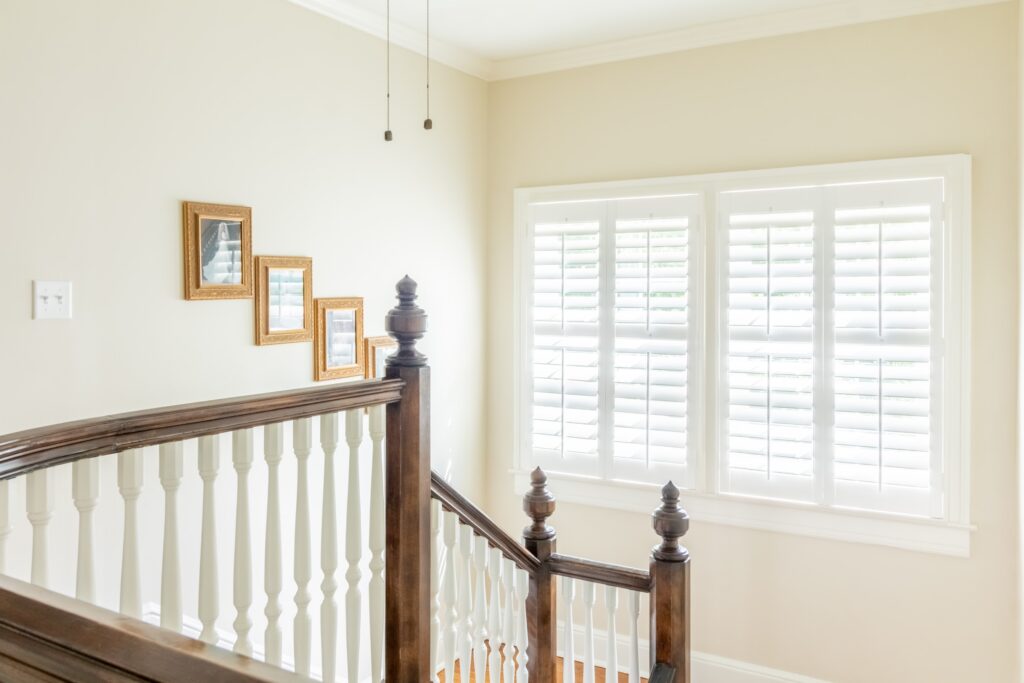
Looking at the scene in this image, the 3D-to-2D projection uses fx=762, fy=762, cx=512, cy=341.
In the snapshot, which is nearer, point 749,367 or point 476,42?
point 749,367

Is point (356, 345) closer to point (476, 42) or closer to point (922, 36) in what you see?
point (476, 42)

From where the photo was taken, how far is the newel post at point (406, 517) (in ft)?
5.49

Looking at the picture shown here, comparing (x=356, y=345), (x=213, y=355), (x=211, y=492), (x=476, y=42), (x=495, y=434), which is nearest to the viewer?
(x=211, y=492)

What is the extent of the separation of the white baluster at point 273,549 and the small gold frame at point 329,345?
1557 mm

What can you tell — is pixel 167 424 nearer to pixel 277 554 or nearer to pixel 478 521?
pixel 277 554

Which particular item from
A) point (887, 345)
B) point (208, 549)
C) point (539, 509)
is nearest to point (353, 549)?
point (208, 549)

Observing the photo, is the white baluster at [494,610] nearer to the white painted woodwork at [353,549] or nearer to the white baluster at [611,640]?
the white baluster at [611,640]

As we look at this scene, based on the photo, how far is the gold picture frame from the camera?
8.26 feet

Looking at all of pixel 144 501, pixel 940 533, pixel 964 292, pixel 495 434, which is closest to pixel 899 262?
pixel 964 292

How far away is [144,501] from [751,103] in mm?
2854

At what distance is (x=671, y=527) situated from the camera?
2.53 meters

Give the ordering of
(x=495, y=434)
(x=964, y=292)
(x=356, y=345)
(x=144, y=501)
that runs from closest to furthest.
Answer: (x=144, y=501) → (x=964, y=292) → (x=356, y=345) → (x=495, y=434)

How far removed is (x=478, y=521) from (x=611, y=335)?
Answer: 61.9 inches

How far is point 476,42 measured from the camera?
3.64 m
